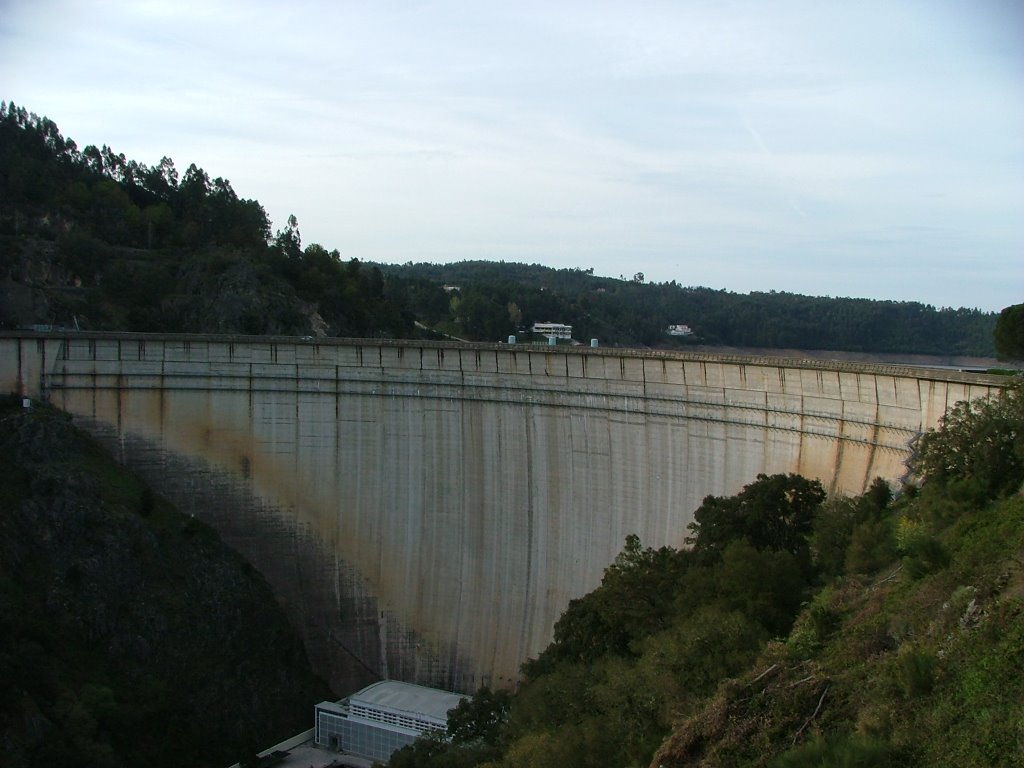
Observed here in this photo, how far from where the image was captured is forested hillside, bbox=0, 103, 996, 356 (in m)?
42.9

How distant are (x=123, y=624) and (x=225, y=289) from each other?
58.4 feet

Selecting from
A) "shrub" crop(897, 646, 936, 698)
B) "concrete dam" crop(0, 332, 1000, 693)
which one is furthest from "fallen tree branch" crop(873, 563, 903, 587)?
"concrete dam" crop(0, 332, 1000, 693)

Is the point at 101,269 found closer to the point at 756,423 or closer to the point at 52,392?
the point at 52,392

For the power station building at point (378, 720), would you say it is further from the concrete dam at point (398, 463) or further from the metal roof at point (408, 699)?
the concrete dam at point (398, 463)

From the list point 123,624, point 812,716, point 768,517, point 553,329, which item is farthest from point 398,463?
point 553,329

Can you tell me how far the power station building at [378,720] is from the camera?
91.4 feet

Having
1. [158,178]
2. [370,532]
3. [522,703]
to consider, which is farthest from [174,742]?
[158,178]

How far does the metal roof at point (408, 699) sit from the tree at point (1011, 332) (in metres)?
14.8

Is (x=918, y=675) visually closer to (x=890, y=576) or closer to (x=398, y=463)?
(x=890, y=576)

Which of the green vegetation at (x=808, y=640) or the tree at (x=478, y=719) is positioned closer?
the green vegetation at (x=808, y=640)

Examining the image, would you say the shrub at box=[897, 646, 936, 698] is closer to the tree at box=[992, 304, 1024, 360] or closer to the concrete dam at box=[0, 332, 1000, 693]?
the tree at box=[992, 304, 1024, 360]

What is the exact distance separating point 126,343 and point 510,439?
11311 mm

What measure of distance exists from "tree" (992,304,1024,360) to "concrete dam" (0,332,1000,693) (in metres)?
6.97

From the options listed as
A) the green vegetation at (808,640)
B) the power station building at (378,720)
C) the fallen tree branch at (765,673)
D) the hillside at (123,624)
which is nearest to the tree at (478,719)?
the green vegetation at (808,640)
